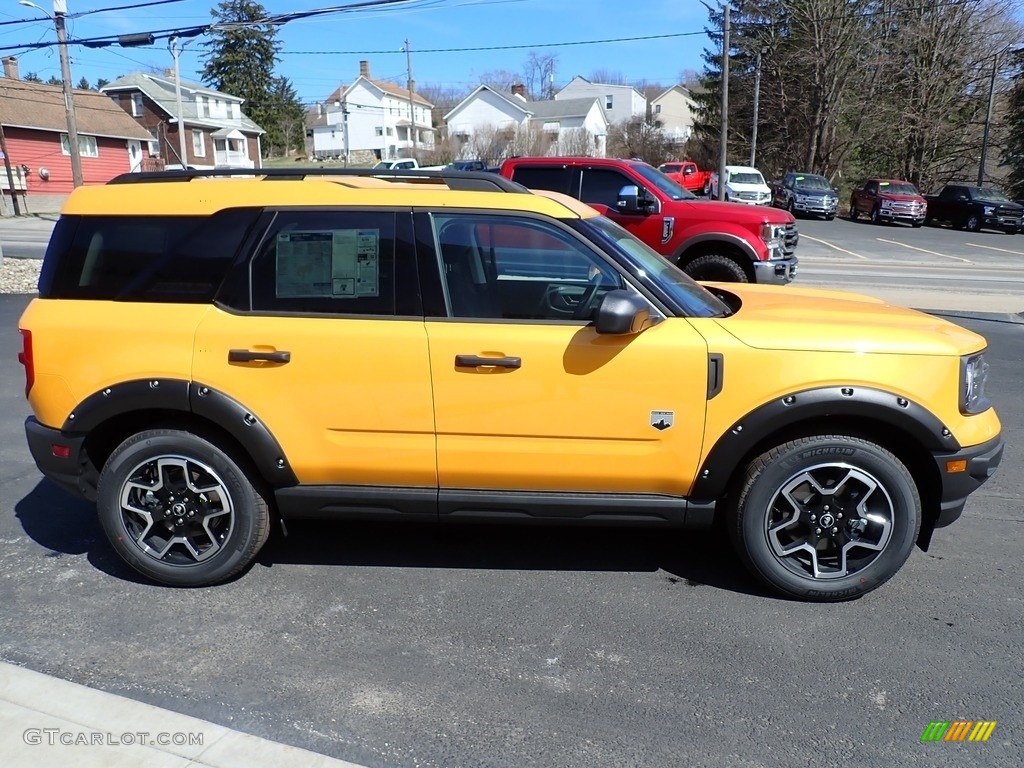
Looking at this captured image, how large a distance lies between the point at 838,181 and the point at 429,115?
53.7m

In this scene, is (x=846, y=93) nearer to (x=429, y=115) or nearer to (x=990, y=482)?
(x=990, y=482)

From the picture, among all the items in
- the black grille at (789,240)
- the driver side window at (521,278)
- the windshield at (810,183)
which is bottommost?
the black grille at (789,240)

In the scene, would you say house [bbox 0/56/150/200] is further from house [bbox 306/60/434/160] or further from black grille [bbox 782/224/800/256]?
black grille [bbox 782/224/800/256]

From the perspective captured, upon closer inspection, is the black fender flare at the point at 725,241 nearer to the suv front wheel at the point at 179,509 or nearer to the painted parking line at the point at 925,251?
the suv front wheel at the point at 179,509

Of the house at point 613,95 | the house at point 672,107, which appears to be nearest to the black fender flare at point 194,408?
the house at point 613,95

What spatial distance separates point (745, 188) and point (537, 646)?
101 feet

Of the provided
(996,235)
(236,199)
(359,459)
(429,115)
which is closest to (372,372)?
(359,459)

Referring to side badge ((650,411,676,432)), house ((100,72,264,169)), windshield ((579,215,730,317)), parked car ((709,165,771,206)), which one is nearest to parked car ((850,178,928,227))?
parked car ((709,165,771,206))

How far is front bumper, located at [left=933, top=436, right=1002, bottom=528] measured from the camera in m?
3.51

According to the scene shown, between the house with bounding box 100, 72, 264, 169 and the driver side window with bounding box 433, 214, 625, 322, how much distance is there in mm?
53312

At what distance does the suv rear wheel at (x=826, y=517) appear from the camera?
139 inches

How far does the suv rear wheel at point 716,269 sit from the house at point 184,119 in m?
48.5

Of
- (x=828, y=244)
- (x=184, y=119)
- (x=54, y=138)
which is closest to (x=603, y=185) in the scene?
(x=828, y=244)

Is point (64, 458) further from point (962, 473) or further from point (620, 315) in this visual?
point (962, 473)
